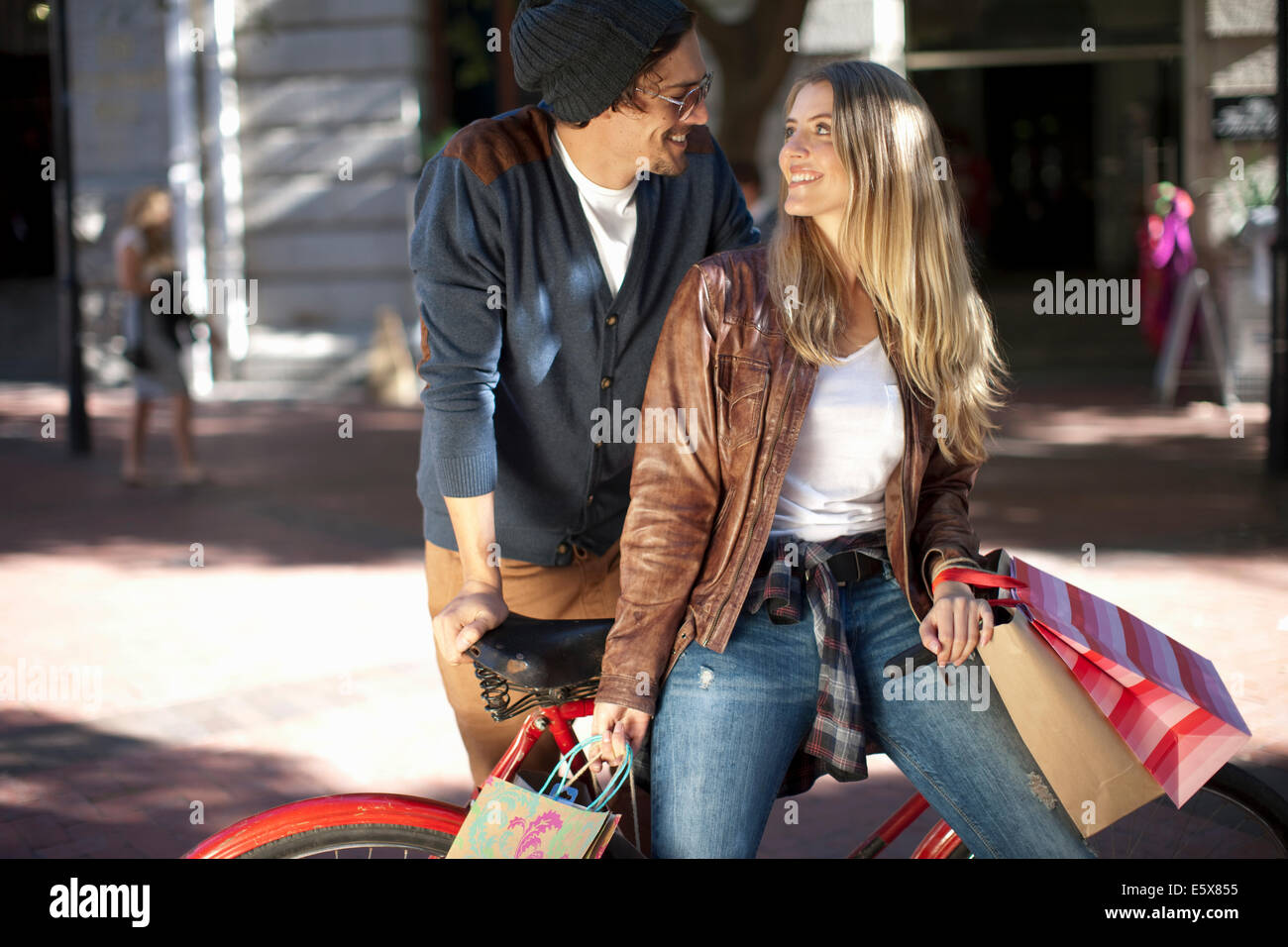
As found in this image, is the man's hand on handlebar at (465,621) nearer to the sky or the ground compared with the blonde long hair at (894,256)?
nearer to the ground

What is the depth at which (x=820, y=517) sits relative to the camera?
2.40 m

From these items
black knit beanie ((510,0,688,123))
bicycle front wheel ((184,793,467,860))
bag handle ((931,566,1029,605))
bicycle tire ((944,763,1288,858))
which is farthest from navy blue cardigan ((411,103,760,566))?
bicycle tire ((944,763,1288,858))

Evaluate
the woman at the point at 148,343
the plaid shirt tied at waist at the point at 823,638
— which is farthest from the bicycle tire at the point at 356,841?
the woman at the point at 148,343

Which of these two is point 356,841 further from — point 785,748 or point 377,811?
point 785,748

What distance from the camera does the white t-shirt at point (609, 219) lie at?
8.85ft

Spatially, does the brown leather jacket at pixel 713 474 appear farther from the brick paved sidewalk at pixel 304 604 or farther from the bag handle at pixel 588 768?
the brick paved sidewalk at pixel 304 604

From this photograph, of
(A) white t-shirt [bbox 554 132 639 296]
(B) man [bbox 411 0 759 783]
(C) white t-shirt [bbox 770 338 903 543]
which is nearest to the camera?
(C) white t-shirt [bbox 770 338 903 543]

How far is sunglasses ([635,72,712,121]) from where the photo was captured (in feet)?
8.25

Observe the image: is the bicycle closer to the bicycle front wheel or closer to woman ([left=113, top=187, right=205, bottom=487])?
the bicycle front wheel

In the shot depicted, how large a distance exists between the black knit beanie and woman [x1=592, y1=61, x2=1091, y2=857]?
0.30 metres

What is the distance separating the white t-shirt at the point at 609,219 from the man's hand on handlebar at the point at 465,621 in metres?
0.72

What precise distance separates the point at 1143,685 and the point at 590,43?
144 centimetres
